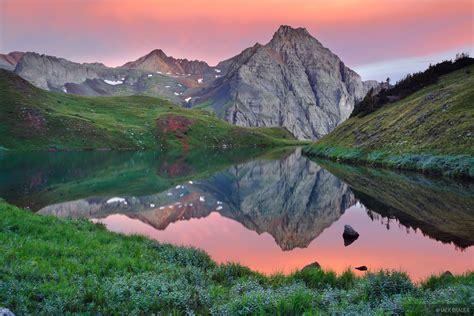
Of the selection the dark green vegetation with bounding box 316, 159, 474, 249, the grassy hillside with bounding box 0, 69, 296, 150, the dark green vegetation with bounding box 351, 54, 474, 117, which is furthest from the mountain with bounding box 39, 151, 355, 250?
the grassy hillside with bounding box 0, 69, 296, 150

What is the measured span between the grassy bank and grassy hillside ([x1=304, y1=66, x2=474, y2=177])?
3577 cm

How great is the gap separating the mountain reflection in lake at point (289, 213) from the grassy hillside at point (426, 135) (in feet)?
14.3

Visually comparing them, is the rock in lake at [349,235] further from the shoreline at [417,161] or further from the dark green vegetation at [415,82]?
the dark green vegetation at [415,82]

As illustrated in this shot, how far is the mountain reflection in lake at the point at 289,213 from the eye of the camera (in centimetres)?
2112

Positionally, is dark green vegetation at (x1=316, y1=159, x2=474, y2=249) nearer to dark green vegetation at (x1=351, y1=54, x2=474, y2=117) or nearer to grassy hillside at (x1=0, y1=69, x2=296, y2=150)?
dark green vegetation at (x1=351, y1=54, x2=474, y2=117)

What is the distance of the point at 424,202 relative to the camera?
3300 cm

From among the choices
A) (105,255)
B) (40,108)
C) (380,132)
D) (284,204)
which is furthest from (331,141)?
(40,108)

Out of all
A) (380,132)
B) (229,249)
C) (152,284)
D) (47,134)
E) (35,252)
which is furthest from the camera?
(47,134)

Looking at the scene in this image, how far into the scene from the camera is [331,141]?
10494cm

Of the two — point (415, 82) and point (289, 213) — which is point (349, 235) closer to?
point (289, 213)

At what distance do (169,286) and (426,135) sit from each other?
5448 cm

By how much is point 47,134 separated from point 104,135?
23.5 metres

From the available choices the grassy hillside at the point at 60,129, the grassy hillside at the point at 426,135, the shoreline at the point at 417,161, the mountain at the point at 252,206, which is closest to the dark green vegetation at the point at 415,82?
the grassy hillside at the point at 426,135

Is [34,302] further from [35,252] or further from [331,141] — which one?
[331,141]
